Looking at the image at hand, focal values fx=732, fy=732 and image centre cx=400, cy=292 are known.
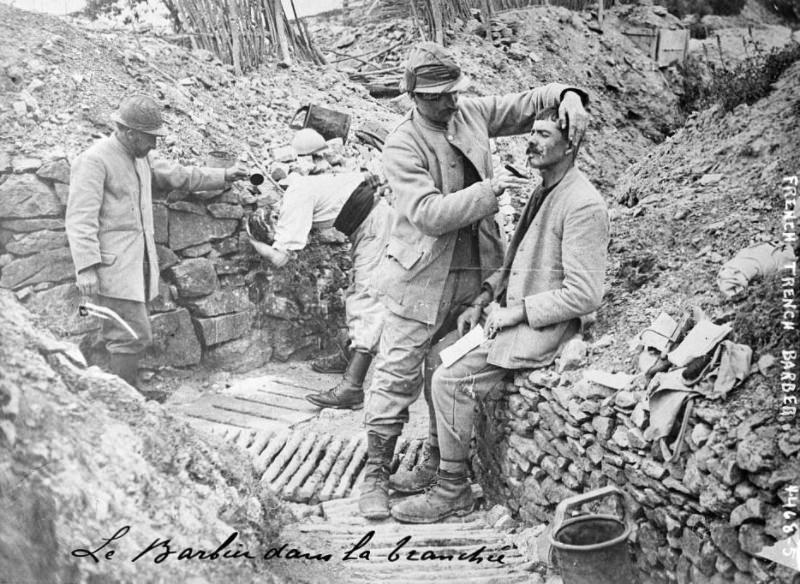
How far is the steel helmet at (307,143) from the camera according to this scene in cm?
673

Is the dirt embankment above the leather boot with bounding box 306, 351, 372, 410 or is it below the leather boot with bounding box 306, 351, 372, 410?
above

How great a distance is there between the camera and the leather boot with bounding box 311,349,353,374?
6355mm

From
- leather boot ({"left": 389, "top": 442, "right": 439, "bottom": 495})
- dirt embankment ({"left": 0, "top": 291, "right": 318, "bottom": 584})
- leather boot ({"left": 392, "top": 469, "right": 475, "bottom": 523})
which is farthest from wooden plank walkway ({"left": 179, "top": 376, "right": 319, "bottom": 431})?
leather boot ({"left": 392, "top": 469, "right": 475, "bottom": 523})

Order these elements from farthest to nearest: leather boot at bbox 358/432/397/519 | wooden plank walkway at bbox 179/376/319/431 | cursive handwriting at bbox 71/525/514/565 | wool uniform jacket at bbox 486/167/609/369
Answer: wooden plank walkway at bbox 179/376/319/431 < leather boot at bbox 358/432/397/519 < wool uniform jacket at bbox 486/167/609/369 < cursive handwriting at bbox 71/525/514/565

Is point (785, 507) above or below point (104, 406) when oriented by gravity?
below

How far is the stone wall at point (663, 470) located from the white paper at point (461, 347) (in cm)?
30

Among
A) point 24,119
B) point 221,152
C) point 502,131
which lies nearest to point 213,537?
point 502,131

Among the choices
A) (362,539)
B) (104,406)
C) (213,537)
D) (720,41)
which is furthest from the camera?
(720,41)

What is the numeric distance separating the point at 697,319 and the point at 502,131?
5.68 ft

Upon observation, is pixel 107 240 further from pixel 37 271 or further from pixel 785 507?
pixel 785 507

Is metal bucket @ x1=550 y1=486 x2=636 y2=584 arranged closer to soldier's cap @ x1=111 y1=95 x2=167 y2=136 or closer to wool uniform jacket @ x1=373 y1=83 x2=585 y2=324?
wool uniform jacket @ x1=373 y1=83 x2=585 y2=324

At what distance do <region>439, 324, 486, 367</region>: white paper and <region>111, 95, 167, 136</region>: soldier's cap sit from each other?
2532 mm

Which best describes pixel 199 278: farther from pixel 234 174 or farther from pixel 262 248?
pixel 234 174

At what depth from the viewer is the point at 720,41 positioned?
6855mm
